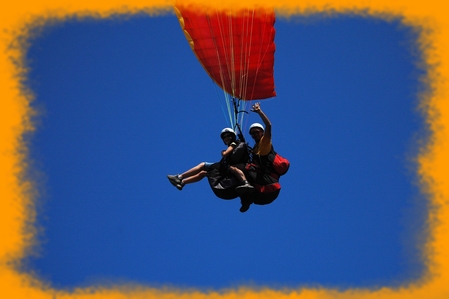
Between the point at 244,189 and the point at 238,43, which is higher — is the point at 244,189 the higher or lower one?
the lower one

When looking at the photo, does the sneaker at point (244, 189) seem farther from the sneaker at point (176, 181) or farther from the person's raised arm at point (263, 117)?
the sneaker at point (176, 181)

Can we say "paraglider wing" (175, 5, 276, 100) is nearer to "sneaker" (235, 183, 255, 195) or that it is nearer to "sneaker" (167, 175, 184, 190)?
"sneaker" (167, 175, 184, 190)

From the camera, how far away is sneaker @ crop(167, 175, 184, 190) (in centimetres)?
1537

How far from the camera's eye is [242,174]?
575 inches

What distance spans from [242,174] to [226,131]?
846 millimetres

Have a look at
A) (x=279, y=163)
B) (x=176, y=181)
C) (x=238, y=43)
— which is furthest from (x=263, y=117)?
(x=238, y=43)

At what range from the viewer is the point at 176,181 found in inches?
606

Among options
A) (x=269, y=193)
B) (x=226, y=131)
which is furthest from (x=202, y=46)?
(x=269, y=193)

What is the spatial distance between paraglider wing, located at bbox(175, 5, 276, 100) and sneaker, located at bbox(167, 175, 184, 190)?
2142 mm

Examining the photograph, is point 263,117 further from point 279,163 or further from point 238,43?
point 238,43

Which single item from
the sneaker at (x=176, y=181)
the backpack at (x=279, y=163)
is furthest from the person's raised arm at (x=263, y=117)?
the sneaker at (x=176, y=181)

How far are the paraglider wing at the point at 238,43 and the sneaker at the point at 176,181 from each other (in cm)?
214

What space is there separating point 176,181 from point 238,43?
3148 millimetres

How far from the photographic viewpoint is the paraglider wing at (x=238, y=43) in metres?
16.4
